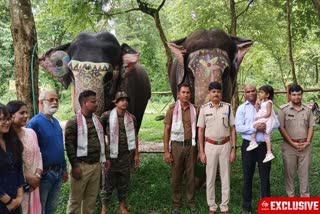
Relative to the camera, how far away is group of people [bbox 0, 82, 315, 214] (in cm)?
469

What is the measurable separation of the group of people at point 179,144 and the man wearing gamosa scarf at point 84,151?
0.01 metres

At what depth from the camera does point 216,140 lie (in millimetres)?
5594

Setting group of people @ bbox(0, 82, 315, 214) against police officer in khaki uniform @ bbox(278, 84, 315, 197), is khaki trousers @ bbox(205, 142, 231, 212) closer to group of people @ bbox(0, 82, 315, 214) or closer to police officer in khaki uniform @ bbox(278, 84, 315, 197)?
group of people @ bbox(0, 82, 315, 214)

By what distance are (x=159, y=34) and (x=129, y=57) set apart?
9.78 m

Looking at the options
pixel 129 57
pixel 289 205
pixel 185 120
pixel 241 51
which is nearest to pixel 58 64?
pixel 129 57

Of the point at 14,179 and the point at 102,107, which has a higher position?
the point at 102,107

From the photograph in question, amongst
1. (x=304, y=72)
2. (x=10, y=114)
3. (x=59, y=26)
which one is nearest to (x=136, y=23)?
(x=59, y=26)

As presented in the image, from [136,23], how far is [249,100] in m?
25.3

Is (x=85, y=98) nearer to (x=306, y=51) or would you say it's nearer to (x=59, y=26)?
(x=59, y=26)

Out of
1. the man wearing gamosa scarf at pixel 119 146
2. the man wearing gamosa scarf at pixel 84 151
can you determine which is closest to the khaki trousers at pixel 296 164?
the man wearing gamosa scarf at pixel 119 146

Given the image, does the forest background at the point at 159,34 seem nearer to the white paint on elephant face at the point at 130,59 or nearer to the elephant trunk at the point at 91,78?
the elephant trunk at the point at 91,78

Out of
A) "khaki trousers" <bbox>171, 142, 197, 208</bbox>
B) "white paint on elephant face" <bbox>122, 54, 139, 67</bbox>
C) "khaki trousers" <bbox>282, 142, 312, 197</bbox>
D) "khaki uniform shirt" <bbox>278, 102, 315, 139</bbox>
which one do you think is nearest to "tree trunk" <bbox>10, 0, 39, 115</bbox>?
"white paint on elephant face" <bbox>122, 54, 139, 67</bbox>

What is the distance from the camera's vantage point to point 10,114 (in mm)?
3840

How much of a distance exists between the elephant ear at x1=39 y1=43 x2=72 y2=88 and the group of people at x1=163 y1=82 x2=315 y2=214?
2.30m
